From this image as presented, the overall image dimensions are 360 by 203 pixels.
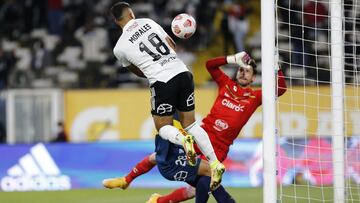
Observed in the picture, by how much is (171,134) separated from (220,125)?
128 cm

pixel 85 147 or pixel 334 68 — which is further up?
pixel 334 68

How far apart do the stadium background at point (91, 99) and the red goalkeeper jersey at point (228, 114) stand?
3.23 metres

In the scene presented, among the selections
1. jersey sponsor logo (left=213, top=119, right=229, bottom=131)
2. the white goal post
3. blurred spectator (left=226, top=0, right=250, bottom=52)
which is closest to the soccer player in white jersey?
the white goal post

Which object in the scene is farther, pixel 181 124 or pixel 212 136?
pixel 212 136

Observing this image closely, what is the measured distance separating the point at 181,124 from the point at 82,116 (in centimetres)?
1108

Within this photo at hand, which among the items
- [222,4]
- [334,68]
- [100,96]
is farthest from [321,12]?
[334,68]

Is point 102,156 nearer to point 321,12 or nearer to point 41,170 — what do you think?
point 41,170

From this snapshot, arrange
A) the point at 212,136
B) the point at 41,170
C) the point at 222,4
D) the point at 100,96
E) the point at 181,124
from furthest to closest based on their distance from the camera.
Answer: the point at 222,4, the point at 100,96, the point at 41,170, the point at 212,136, the point at 181,124

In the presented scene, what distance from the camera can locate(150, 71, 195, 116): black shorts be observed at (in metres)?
9.59

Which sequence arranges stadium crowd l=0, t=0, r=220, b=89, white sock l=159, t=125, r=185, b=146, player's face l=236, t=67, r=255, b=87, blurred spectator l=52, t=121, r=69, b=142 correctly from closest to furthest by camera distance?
1. white sock l=159, t=125, r=185, b=146
2. player's face l=236, t=67, r=255, b=87
3. blurred spectator l=52, t=121, r=69, b=142
4. stadium crowd l=0, t=0, r=220, b=89

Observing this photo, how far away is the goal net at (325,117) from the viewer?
35.1ft

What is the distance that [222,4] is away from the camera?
23469 mm

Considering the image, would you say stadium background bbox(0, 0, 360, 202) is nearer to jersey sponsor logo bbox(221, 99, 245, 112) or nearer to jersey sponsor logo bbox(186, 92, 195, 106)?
jersey sponsor logo bbox(221, 99, 245, 112)

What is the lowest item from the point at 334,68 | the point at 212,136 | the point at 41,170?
the point at 41,170
